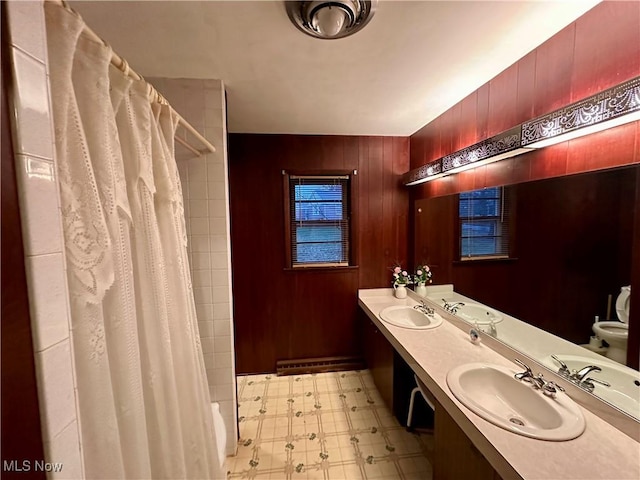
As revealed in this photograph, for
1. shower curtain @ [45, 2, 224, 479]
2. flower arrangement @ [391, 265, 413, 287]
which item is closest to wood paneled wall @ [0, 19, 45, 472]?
shower curtain @ [45, 2, 224, 479]

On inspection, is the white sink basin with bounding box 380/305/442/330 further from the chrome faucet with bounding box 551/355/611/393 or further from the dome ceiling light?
the dome ceiling light

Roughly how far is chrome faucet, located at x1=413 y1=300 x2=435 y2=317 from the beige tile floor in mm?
845

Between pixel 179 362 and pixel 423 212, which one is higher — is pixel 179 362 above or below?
below

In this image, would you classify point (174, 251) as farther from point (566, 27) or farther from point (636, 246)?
point (566, 27)

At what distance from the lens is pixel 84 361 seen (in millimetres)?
562

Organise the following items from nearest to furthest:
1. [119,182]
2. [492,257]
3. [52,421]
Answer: [52,421]
[119,182]
[492,257]

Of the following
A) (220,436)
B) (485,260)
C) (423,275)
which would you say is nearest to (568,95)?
(485,260)

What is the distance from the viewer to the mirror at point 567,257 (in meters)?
1.03

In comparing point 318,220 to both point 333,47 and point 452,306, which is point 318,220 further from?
point 333,47

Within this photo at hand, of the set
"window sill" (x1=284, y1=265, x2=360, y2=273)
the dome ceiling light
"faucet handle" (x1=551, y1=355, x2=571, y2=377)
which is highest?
the dome ceiling light

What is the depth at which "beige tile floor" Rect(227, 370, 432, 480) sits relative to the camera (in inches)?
66.6

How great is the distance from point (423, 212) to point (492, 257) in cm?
86

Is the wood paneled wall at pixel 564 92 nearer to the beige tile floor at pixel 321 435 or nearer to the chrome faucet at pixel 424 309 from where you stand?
the chrome faucet at pixel 424 309

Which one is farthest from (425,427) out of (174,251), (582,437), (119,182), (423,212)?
(119,182)
